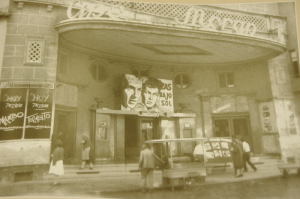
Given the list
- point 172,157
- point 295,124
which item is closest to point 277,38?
point 295,124

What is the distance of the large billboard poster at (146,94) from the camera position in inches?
201

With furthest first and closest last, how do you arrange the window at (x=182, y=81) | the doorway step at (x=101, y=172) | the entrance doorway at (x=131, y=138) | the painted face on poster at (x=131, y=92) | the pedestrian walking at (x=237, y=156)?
the painted face on poster at (x=131, y=92) < the window at (x=182, y=81) < the entrance doorway at (x=131, y=138) < the pedestrian walking at (x=237, y=156) < the doorway step at (x=101, y=172)

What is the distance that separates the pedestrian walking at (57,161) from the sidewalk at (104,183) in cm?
14

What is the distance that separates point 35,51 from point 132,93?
205cm

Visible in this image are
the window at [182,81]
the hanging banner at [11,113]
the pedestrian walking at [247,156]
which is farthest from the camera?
the window at [182,81]

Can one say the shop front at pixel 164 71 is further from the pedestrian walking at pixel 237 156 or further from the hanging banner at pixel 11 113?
the hanging banner at pixel 11 113

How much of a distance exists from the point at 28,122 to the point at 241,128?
3.54 meters

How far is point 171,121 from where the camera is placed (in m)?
4.91

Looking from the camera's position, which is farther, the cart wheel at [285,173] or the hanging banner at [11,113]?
the cart wheel at [285,173]

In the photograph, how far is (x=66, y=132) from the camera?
4.32 m

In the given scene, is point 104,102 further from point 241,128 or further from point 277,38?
point 277,38

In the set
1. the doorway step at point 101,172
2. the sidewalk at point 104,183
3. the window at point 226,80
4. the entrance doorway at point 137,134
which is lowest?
the sidewalk at point 104,183

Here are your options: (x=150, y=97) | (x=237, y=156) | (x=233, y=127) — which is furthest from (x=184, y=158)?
(x=150, y=97)

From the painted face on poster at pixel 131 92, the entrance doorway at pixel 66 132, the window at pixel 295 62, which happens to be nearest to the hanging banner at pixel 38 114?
the entrance doorway at pixel 66 132
